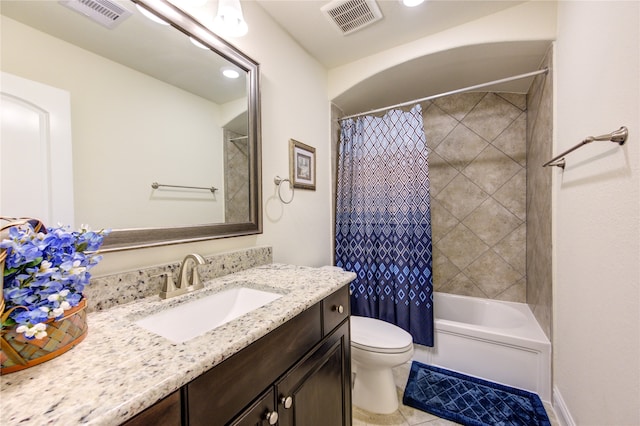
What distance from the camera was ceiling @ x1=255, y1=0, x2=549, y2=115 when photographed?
1.44m

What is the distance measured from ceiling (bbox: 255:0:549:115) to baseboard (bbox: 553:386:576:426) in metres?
2.01

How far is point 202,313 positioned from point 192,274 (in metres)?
0.16

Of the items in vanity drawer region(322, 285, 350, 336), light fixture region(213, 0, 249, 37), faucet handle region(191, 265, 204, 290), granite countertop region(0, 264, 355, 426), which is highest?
light fixture region(213, 0, 249, 37)

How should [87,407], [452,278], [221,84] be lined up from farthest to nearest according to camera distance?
[452,278] < [221,84] < [87,407]

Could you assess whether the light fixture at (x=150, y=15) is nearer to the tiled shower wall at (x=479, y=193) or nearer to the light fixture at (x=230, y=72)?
the light fixture at (x=230, y=72)

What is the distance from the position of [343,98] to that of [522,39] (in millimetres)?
1176

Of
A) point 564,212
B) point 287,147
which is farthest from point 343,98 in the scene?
point 564,212

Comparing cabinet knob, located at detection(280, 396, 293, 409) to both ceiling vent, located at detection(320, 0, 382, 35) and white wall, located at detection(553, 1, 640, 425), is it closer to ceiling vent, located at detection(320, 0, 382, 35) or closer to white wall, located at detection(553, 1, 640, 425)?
white wall, located at detection(553, 1, 640, 425)

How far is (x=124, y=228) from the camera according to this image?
0.85 m

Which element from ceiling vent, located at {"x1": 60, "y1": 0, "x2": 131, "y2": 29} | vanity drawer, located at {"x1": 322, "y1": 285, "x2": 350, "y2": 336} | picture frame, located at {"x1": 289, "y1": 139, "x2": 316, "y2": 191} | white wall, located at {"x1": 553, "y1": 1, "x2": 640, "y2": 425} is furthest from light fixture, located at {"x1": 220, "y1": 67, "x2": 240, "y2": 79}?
white wall, located at {"x1": 553, "y1": 1, "x2": 640, "y2": 425}

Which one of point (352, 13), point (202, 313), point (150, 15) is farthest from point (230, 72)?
point (202, 313)

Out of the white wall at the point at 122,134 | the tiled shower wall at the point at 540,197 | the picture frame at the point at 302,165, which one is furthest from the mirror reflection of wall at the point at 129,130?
the tiled shower wall at the point at 540,197

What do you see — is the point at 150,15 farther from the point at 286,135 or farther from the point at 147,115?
the point at 286,135

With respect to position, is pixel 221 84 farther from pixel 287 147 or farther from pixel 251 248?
pixel 251 248
